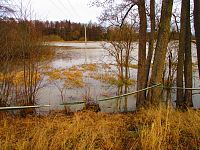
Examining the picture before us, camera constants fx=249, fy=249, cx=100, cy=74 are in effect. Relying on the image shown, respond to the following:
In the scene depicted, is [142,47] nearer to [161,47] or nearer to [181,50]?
[181,50]

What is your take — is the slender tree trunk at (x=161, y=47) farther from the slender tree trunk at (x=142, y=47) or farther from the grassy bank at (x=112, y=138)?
the grassy bank at (x=112, y=138)

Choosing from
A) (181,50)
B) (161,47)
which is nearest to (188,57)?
(181,50)

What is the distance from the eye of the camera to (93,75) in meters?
23.7

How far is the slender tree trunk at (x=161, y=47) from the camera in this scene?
28.1 feet

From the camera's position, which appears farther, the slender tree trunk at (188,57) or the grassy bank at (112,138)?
the slender tree trunk at (188,57)

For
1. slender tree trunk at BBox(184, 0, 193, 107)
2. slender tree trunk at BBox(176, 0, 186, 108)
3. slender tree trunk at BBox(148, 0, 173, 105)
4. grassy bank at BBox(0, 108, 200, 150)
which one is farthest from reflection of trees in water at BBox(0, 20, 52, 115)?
slender tree trunk at BBox(184, 0, 193, 107)

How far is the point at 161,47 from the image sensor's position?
8883 millimetres

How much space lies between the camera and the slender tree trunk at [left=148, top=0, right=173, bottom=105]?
8555 millimetres

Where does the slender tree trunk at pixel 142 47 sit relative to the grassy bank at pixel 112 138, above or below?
above

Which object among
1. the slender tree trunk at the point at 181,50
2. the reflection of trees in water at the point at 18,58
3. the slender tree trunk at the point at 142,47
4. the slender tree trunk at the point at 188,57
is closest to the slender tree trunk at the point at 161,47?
the slender tree trunk at the point at 181,50

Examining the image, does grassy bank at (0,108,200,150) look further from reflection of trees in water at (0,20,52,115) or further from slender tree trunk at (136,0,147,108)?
slender tree trunk at (136,0,147,108)

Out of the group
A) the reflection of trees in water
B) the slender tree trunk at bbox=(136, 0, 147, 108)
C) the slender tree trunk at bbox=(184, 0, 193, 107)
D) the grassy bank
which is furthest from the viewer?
the slender tree trunk at bbox=(136, 0, 147, 108)

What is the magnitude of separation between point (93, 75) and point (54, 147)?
1960 centimetres

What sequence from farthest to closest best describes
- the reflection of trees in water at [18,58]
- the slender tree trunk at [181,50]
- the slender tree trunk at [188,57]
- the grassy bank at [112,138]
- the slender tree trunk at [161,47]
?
the reflection of trees in water at [18,58] → the slender tree trunk at [188,57] → the slender tree trunk at [181,50] → the slender tree trunk at [161,47] → the grassy bank at [112,138]
